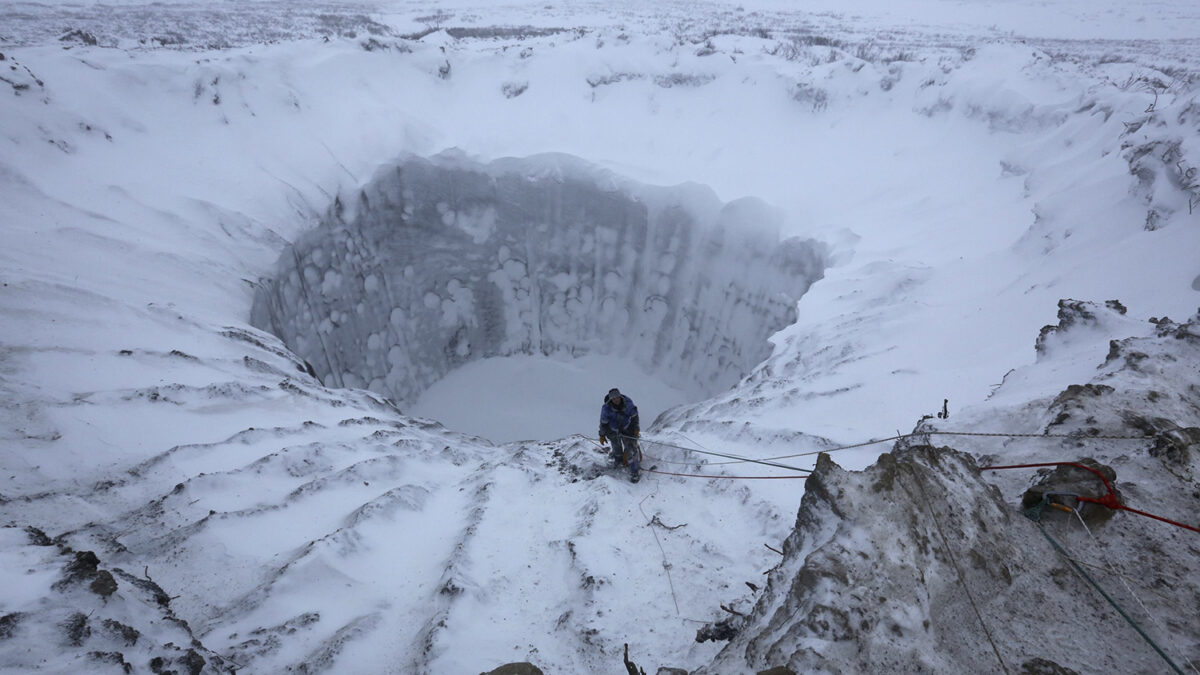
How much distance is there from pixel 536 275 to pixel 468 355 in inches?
88.6

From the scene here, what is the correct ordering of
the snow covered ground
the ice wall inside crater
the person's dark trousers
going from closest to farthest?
the snow covered ground, the person's dark trousers, the ice wall inside crater

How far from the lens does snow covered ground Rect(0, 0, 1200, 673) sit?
12.3ft

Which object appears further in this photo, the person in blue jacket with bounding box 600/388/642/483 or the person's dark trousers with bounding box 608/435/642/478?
the person in blue jacket with bounding box 600/388/642/483

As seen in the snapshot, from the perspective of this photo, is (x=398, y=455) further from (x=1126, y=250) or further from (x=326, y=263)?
(x=1126, y=250)

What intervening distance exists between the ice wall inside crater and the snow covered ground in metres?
0.46

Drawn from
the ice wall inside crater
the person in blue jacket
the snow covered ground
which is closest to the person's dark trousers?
the person in blue jacket

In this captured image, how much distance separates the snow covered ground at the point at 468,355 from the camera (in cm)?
374

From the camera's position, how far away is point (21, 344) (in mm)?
4781

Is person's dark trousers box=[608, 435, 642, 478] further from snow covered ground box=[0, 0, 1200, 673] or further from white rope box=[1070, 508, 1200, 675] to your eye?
white rope box=[1070, 508, 1200, 675]

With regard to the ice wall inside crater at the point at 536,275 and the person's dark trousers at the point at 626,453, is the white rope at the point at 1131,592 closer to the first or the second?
the person's dark trousers at the point at 626,453

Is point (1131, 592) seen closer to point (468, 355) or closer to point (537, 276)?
point (537, 276)

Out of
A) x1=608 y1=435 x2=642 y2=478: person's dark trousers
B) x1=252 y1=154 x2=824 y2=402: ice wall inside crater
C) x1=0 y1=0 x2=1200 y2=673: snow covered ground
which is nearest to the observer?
x1=0 y1=0 x2=1200 y2=673: snow covered ground

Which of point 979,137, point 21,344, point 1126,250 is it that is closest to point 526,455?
point 21,344

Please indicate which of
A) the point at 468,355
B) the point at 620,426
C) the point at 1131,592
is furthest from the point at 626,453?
the point at 468,355
